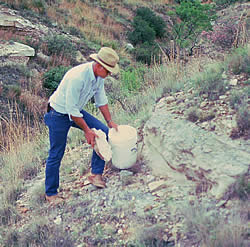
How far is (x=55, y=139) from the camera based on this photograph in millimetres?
3344

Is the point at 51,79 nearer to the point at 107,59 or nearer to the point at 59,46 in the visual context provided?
the point at 59,46

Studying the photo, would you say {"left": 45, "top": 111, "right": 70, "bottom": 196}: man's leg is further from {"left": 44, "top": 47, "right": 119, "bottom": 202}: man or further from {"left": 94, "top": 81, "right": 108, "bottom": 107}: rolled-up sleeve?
{"left": 94, "top": 81, "right": 108, "bottom": 107}: rolled-up sleeve

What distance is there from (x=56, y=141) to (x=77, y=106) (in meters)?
0.47

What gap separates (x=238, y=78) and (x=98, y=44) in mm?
11232

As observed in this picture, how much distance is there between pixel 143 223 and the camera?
296 cm

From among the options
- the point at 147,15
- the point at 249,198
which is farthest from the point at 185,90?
the point at 147,15

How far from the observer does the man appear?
3.05m

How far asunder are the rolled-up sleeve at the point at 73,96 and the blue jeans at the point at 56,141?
0.88 feet

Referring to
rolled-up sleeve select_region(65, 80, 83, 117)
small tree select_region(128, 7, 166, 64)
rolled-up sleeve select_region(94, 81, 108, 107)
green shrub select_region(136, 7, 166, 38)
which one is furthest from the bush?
green shrub select_region(136, 7, 166, 38)

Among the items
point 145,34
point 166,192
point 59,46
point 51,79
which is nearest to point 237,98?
point 166,192

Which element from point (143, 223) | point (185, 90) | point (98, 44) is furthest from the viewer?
point (98, 44)

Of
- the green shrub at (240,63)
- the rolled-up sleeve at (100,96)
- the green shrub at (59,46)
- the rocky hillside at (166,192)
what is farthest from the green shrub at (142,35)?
the rolled-up sleeve at (100,96)

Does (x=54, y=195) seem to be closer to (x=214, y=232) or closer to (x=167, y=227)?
(x=167, y=227)

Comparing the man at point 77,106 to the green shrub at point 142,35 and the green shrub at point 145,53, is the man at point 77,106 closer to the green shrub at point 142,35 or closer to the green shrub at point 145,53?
the green shrub at point 145,53
